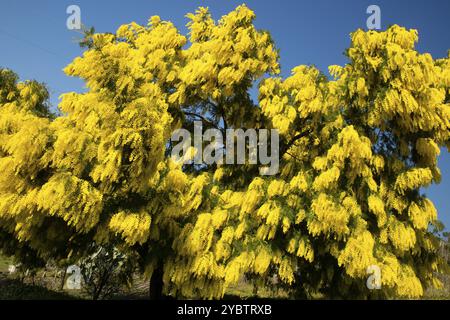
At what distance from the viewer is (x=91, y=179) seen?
10.7 metres

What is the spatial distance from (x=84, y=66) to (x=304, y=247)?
7.16m

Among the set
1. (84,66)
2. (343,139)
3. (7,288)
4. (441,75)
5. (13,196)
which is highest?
(441,75)

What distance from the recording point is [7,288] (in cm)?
1870

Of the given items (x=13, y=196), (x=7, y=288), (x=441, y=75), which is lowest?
(x=7, y=288)

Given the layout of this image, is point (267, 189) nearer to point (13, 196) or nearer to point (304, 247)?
point (304, 247)

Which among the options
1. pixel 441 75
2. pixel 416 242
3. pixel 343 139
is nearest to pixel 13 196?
pixel 343 139

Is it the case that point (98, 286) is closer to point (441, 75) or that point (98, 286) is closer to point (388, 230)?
point (388, 230)

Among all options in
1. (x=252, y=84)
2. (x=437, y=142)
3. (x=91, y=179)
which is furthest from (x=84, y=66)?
(x=437, y=142)

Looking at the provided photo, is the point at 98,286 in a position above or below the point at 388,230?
below
